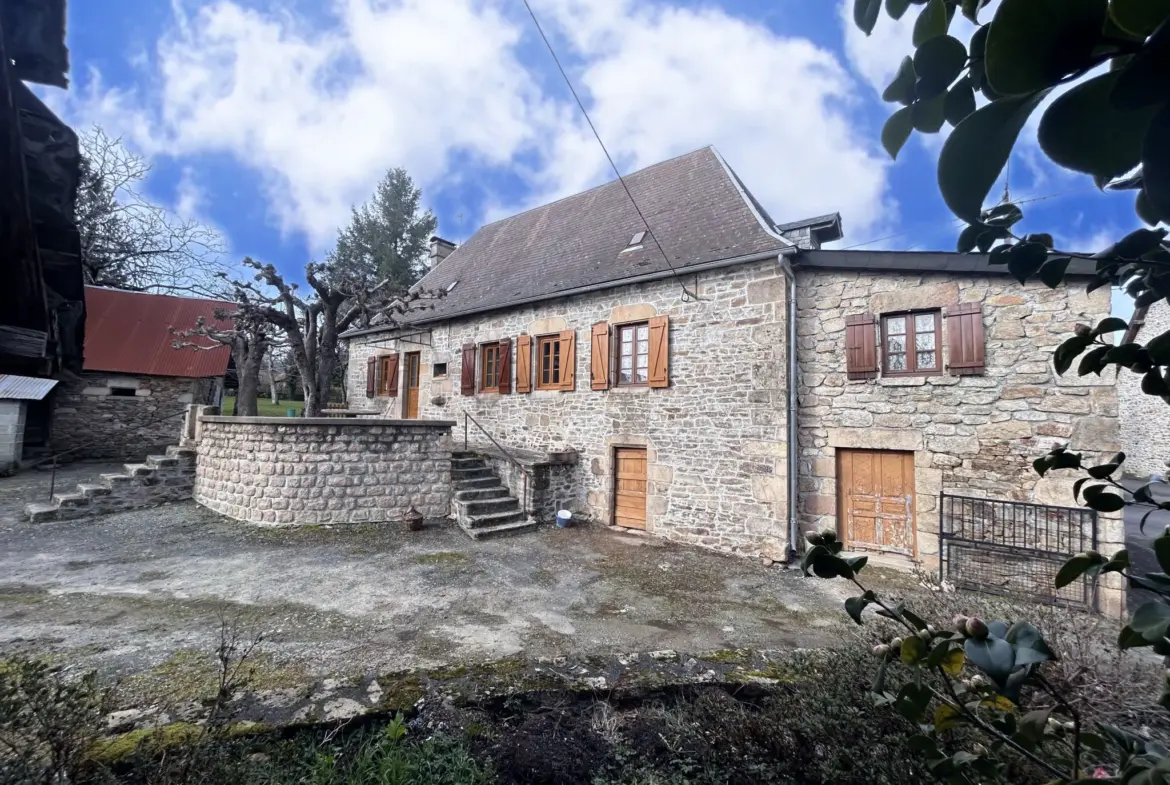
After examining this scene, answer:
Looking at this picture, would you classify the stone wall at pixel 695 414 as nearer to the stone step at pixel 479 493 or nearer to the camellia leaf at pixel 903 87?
the stone step at pixel 479 493

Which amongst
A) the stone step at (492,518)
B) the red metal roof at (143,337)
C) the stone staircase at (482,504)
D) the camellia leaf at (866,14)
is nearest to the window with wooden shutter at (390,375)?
the stone staircase at (482,504)

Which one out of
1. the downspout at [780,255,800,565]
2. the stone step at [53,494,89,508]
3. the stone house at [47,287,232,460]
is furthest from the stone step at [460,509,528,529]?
the stone house at [47,287,232,460]

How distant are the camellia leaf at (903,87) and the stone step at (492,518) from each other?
7.97 meters

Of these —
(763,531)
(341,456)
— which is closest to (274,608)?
(341,456)

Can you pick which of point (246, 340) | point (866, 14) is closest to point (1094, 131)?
point (866, 14)

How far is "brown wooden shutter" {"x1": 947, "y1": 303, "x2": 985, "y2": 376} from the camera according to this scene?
20.4ft

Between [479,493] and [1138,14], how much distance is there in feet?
29.7

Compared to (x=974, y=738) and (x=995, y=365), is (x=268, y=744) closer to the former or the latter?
(x=974, y=738)

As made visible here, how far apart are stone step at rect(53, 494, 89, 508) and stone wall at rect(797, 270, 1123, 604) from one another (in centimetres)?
1124

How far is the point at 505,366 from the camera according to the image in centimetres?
1045

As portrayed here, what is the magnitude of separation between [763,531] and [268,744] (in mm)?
6219

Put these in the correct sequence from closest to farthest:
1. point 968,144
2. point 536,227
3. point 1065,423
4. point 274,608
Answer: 1. point 968,144
2. point 274,608
3. point 1065,423
4. point 536,227

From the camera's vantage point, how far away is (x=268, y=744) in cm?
258

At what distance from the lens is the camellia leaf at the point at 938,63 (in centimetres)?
66
